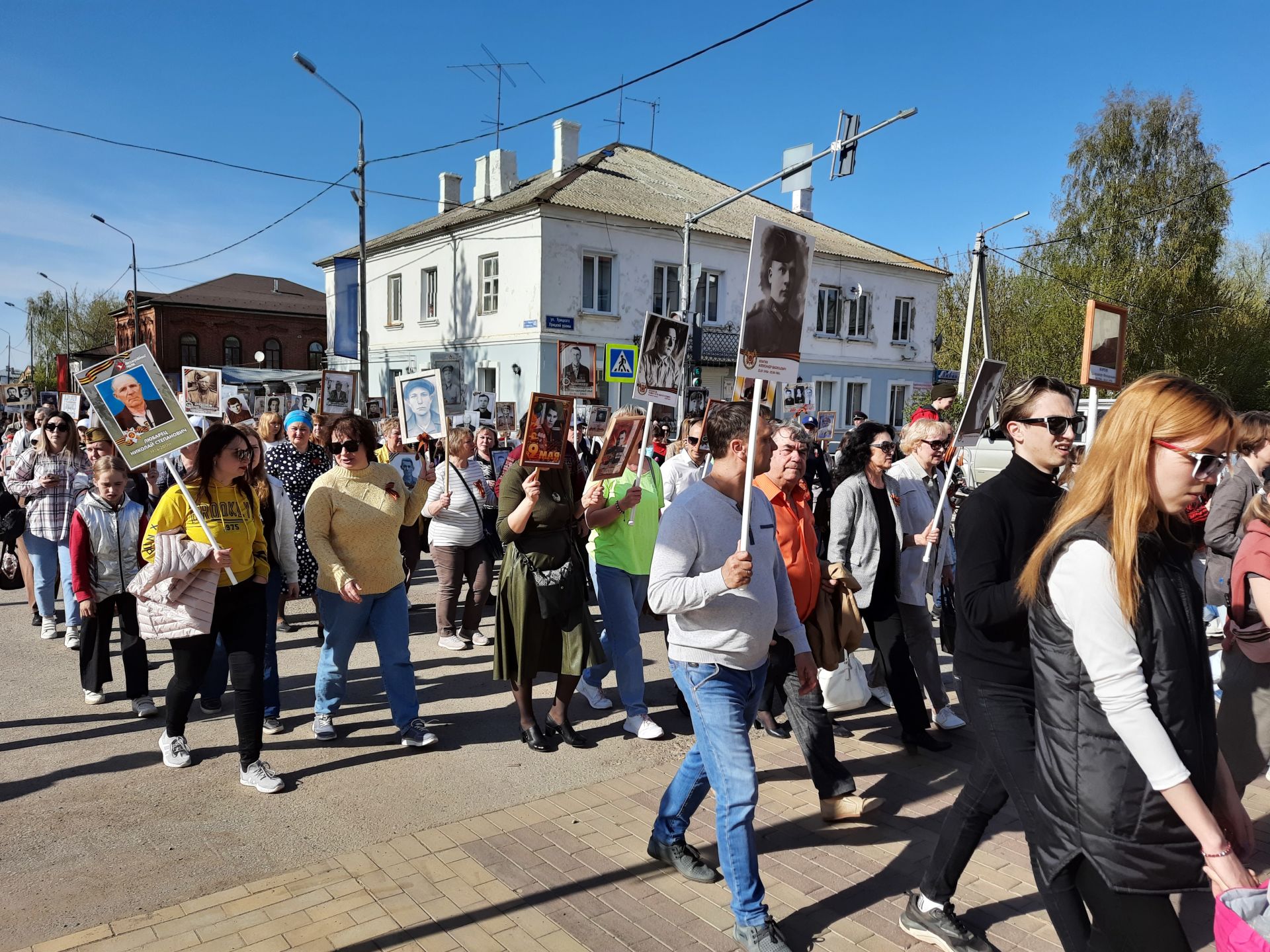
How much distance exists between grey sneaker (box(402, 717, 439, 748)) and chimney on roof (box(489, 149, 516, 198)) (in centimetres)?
2768

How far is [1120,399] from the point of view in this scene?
86.7 inches

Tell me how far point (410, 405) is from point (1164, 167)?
113ft

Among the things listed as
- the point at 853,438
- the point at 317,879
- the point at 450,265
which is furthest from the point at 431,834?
the point at 450,265

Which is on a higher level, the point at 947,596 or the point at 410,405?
the point at 410,405

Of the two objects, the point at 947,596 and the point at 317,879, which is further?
the point at 947,596

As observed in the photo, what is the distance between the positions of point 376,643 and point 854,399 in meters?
30.2

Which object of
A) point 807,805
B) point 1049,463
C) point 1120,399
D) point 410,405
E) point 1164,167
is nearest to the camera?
point 1120,399

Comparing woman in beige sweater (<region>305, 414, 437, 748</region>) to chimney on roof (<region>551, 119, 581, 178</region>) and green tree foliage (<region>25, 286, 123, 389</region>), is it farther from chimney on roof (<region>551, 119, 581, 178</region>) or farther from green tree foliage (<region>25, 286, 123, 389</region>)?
green tree foliage (<region>25, 286, 123, 389</region>)

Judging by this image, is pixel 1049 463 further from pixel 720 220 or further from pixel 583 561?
pixel 720 220

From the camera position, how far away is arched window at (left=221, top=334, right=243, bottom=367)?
5531 cm

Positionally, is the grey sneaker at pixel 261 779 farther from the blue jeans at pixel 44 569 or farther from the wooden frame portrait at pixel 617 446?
the blue jeans at pixel 44 569

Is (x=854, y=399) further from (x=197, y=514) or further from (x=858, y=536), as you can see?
(x=197, y=514)

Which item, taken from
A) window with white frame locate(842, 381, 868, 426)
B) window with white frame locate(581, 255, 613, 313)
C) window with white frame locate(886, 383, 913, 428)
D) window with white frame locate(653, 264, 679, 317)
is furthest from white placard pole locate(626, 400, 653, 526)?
window with white frame locate(886, 383, 913, 428)

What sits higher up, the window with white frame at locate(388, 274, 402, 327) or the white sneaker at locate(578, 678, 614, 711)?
the window with white frame at locate(388, 274, 402, 327)
